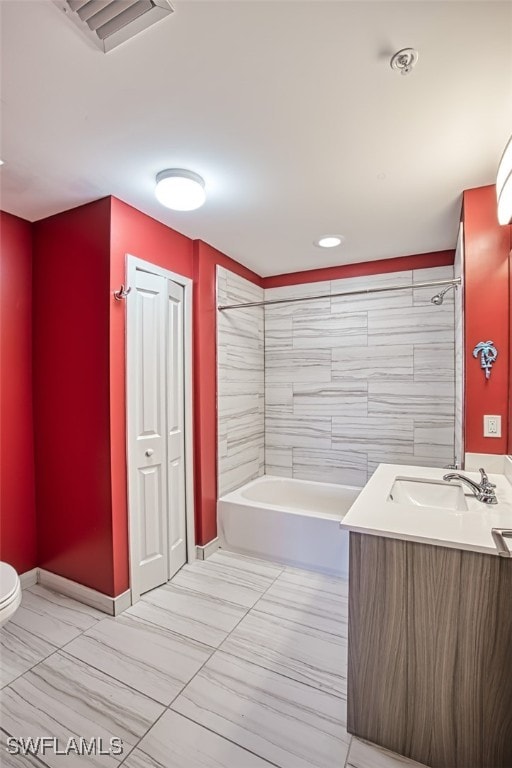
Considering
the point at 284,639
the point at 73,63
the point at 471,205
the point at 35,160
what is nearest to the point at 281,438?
the point at 284,639

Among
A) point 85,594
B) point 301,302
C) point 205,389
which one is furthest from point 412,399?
point 85,594

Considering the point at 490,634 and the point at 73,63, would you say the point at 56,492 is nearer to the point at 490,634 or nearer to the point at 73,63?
the point at 73,63

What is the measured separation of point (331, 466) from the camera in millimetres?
3428

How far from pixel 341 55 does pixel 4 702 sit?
9.10ft

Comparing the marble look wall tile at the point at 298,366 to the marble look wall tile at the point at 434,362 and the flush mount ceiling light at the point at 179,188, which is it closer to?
the marble look wall tile at the point at 434,362

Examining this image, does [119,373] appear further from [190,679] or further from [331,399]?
[331,399]

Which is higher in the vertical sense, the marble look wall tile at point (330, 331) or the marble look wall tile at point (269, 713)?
the marble look wall tile at point (330, 331)

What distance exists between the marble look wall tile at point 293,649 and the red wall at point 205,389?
900mm

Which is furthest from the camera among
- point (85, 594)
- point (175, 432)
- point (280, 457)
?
point (280, 457)

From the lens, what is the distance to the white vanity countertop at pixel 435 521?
1.22 meters

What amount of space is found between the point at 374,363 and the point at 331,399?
1.67 feet

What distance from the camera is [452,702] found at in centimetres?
124

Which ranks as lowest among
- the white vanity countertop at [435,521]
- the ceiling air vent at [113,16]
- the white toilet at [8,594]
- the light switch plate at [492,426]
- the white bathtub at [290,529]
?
the white bathtub at [290,529]

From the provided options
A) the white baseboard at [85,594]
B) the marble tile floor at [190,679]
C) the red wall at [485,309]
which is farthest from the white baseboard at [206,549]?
the red wall at [485,309]
